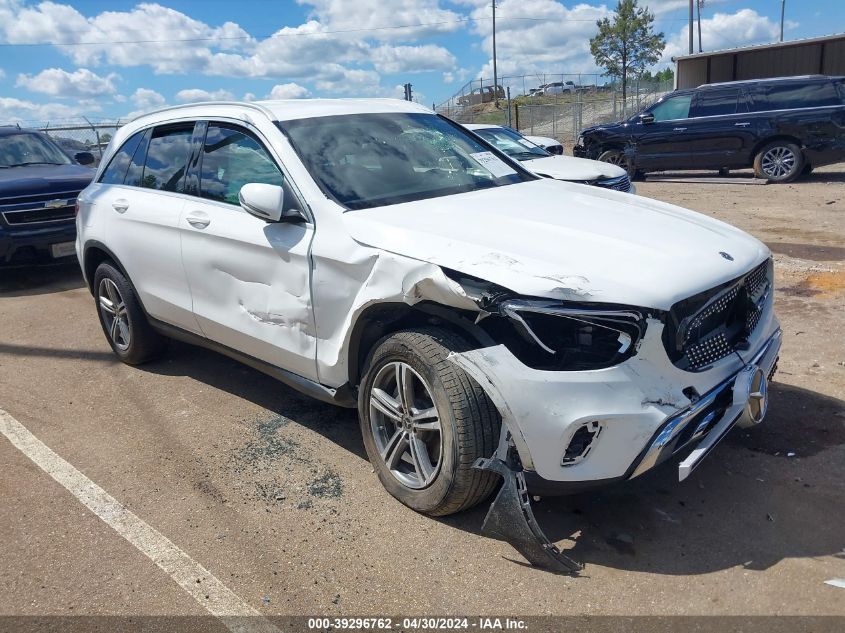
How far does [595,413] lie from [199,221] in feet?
8.56

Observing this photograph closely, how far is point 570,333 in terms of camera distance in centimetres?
280

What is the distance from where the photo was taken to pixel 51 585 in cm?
298

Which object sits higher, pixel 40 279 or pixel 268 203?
pixel 268 203

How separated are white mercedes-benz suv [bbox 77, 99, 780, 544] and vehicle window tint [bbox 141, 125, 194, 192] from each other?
2 cm

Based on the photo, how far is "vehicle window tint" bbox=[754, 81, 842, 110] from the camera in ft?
42.0

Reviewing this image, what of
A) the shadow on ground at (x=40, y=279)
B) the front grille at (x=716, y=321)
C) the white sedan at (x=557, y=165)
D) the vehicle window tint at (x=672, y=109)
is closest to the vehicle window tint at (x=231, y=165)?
the front grille at (x=716, y=321)

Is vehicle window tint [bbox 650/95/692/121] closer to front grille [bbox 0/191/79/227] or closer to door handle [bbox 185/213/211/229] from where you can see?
front grille [bbox 0/191/79/227]

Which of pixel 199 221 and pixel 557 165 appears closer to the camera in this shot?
pixel 199 221

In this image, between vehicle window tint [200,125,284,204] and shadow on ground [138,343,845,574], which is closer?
shadow on ground [138,343,845,574]

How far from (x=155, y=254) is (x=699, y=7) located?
6396 cm

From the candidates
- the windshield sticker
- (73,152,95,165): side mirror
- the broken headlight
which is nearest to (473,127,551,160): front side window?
(73,152,95,165): side mirror

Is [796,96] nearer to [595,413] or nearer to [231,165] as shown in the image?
[231,165]

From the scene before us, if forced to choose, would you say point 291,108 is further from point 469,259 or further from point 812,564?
point 812,564

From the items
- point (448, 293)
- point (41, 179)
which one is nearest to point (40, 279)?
point (41, 179)
